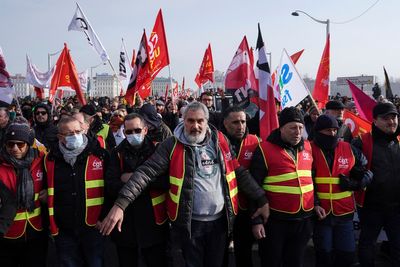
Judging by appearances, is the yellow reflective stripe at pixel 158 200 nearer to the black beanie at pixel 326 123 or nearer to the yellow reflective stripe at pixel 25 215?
the yellow reflective stripe at pixel 25 215

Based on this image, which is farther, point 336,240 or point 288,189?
point 336,240

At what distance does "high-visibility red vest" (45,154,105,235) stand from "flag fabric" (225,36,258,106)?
2914 mm

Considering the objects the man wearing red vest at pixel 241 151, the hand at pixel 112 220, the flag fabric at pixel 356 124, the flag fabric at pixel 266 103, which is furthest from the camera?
the flag fabric at pixel 356 124

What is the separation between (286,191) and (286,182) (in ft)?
0.25

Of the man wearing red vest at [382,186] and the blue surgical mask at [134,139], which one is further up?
the blue surgical mask at [134,139]

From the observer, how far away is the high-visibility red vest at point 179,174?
9.29ft

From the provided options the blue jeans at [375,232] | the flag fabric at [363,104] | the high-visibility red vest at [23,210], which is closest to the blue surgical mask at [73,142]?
the high-visibility red vest at [23,210]

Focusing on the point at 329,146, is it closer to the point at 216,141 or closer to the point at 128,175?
the point at 216,141

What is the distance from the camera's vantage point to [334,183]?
333 cm

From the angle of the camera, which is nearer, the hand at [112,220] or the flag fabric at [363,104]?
the hand at [112,220]

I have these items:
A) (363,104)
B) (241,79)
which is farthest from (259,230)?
(241,79)

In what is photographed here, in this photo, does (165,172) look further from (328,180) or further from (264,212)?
(328,180)

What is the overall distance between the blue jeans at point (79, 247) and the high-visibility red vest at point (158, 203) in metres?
0.55

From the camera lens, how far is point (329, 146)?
11.0 ft
